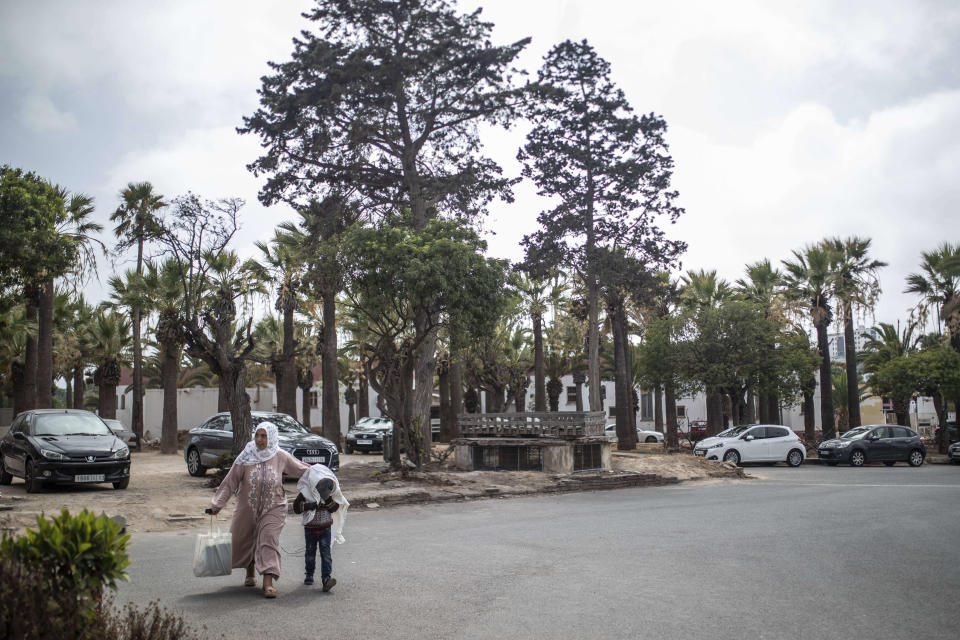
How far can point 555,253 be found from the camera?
103ft

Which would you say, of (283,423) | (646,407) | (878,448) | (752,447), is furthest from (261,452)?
(646,407)

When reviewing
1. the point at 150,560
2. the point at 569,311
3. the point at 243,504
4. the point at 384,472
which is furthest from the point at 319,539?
the point at 569,311

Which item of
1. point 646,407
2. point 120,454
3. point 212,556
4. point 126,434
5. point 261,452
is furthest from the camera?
point 646,407

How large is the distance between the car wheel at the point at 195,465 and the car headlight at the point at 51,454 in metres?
4.81

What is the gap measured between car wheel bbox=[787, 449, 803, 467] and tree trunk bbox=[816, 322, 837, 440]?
8.19 meters

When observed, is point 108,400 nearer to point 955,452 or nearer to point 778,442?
point 778,442

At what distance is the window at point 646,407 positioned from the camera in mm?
71312

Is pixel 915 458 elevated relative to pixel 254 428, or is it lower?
lower

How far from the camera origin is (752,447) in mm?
29312

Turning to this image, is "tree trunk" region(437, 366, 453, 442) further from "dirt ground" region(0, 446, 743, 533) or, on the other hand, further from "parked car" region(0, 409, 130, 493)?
"parked car" region(0, 409, 130, 493)

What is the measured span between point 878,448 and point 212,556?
94.4ft

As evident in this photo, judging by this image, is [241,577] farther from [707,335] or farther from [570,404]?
[570,404]

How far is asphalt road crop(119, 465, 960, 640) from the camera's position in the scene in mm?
6164

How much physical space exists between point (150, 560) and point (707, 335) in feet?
103
